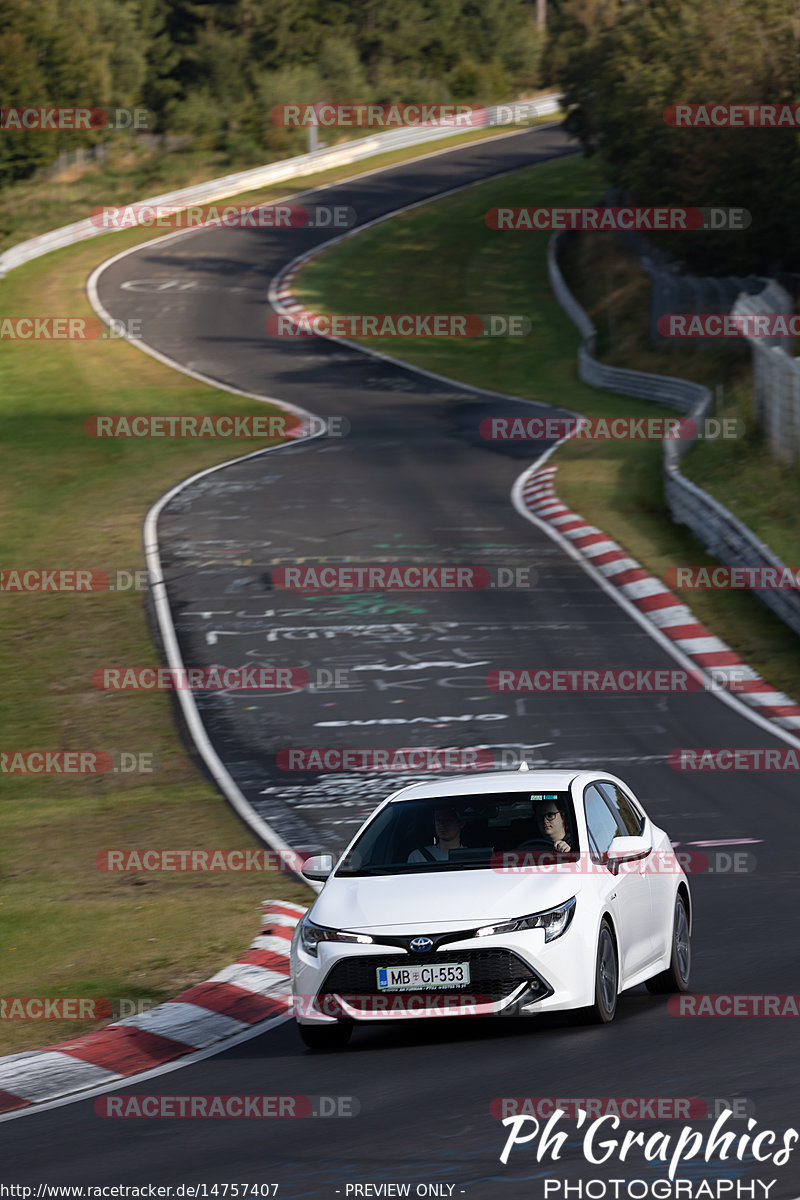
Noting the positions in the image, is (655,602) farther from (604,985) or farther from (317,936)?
(317,936)

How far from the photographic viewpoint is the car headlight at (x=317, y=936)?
9.14 meters

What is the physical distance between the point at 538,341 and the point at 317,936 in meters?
43.0

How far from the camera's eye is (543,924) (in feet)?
29.8

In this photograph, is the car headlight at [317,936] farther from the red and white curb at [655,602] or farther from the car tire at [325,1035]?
the red and white curb at [655,602]

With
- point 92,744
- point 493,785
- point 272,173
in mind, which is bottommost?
point 92,744

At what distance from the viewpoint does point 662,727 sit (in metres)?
19.4

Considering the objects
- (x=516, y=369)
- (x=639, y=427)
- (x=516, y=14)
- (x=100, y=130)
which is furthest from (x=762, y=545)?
(x=516, y=14)

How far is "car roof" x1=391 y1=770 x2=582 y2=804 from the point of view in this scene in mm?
10195

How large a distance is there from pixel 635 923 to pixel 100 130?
83568mm

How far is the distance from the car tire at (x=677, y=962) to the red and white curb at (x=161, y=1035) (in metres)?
2.25

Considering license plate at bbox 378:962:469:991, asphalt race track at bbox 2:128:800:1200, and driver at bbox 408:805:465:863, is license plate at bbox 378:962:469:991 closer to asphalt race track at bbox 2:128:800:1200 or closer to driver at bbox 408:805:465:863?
asphalt race track at bbox 2:128:800:1200

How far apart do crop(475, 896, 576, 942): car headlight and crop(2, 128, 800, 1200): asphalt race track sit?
565 millimetres

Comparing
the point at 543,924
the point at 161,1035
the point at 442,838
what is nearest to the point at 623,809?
the point at 442,838

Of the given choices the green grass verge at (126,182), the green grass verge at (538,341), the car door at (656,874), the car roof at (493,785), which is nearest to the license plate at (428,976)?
the car roof at (493,785)
